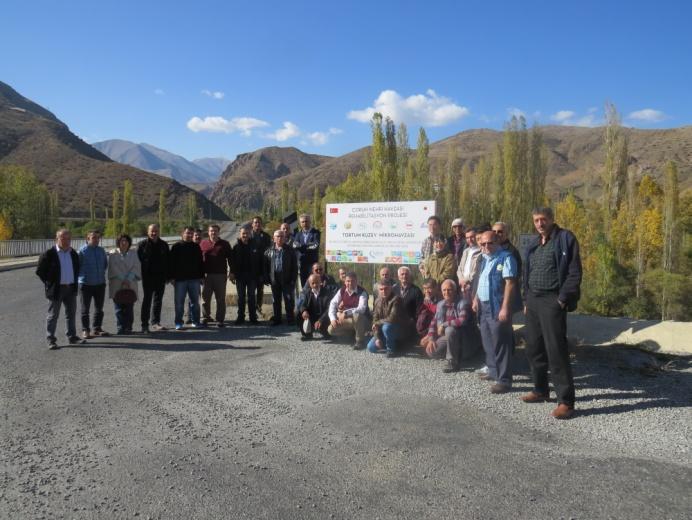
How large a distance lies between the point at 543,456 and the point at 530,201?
25.8 meters

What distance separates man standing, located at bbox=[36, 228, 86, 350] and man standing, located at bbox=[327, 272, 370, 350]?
3.86 m

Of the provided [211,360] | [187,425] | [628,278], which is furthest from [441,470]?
[628,278]

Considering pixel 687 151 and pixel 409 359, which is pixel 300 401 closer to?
pixel 409 359

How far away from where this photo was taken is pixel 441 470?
3422 mm

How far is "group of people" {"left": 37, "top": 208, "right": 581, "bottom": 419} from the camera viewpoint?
15.4ft

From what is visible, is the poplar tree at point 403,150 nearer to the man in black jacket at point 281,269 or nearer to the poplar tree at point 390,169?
the poplar tree at point 390,169

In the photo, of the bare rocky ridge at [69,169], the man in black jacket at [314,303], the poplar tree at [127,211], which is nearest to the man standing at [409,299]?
the man in black jacket at [314,303]

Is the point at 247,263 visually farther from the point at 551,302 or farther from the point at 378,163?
the point at 378,163

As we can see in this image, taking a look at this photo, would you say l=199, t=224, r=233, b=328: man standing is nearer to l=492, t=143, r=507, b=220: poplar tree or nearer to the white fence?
l=492, t=143, r=507, b=220: poplar tree

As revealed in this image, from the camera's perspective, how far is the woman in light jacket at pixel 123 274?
8.01m

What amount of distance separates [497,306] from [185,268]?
542cm

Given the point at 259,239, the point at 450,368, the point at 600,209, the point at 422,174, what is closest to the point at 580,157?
the point at 600,209

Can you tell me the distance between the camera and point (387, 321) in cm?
671

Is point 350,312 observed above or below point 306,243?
below
